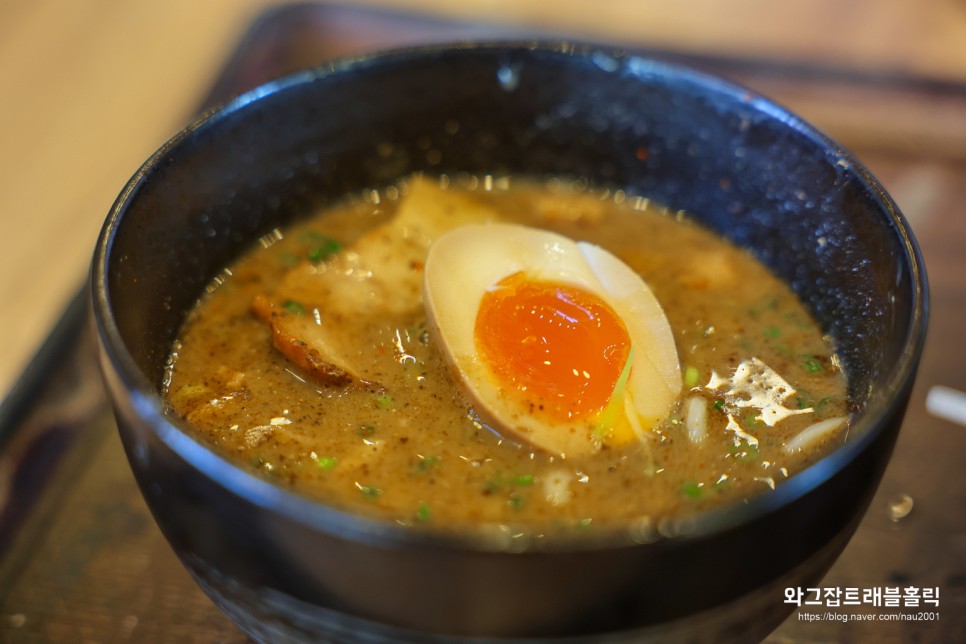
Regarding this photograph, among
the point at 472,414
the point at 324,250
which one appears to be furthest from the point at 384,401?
the point at 324,250

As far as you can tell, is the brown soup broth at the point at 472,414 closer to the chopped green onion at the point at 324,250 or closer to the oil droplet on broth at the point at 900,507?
the chopped green onion at the point at 324,250

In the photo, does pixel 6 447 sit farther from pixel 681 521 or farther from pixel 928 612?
pixel 928 612

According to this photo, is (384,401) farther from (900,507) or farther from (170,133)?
(170,133)

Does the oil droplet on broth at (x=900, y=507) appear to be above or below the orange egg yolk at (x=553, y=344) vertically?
above

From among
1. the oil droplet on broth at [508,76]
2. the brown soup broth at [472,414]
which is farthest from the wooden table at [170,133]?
the oil droplet on broth at [508,76]

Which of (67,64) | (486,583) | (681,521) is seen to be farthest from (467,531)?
(67,64)
